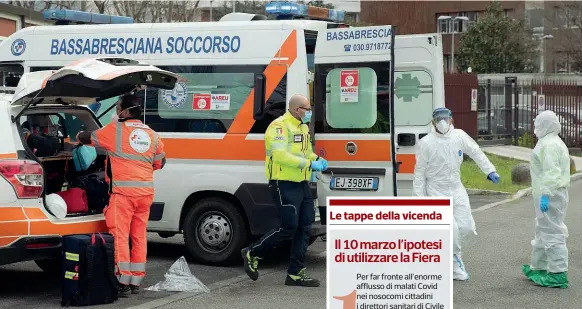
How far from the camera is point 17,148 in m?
8.17

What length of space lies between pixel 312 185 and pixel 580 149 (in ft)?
77.8

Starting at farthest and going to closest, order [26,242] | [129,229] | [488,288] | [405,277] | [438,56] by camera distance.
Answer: [438,56] → [488,288] → [129,229] → [26,242] → [405,277]

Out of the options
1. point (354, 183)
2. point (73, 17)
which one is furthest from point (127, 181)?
point (73, 17)

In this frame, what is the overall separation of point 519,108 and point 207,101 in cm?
2096

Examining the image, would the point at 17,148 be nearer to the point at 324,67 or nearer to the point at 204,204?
the point at 204,204

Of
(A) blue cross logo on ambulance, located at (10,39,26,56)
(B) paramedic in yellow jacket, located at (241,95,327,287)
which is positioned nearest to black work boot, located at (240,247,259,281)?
(B) paramedic in yellow jacket, located at (241,95,327,287)

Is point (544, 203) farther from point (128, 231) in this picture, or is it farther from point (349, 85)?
point (128, 231)

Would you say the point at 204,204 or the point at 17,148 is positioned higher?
the point at 17,148

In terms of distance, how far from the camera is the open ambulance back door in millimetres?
10062

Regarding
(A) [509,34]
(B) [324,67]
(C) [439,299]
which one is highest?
(A) [509,34]

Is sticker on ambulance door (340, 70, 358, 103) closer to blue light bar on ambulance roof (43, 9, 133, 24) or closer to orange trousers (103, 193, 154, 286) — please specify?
orange trousers (103, 193, 154, 286)

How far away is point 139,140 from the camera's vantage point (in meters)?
8.62

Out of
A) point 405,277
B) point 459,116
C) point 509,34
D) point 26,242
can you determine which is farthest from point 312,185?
point 509,34

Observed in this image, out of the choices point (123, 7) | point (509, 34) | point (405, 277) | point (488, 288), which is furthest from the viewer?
point (509, 34)
